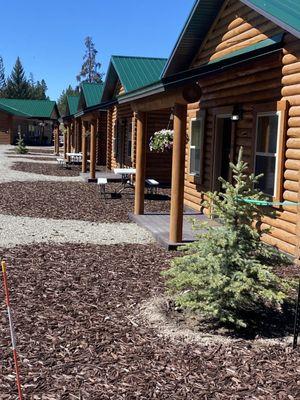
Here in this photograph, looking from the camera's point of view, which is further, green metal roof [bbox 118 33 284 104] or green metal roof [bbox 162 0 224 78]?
green metal roof [bbox 162 0 224 78]

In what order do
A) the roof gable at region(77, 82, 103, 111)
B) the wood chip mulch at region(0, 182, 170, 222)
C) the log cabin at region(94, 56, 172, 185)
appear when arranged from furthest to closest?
the roof gable at region(77, 82, 103, 111) < the log cabin at region(94, 56, 172, 185) < the wood chip mulch at region(0, 182, 170, 222)

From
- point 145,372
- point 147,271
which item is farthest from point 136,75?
point 145,372

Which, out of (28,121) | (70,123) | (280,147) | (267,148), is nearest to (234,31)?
(267,148)

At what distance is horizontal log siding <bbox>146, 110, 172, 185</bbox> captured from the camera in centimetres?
1933

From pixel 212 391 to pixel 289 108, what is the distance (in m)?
5.42

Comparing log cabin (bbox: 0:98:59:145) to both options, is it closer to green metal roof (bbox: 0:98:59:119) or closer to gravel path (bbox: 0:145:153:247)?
green metal roof (bbox: 0:98:59:119)

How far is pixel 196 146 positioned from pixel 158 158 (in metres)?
6.95

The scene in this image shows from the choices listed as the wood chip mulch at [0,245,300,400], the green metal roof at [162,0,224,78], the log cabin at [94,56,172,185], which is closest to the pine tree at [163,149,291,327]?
the wood chip mulch at [0,245,300,400]

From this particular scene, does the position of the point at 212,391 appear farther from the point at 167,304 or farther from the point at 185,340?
the point at 167,304

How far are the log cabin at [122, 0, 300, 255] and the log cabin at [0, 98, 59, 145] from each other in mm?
49089

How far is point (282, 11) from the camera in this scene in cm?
823

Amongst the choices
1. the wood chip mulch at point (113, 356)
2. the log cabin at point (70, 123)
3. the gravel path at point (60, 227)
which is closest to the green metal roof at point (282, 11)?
the wood chip mulch at point (113, 356)

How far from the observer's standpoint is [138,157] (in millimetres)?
11352

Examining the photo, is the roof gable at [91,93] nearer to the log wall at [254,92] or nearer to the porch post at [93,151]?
the porch post at [93,151]
